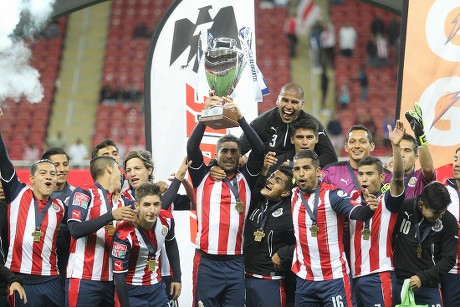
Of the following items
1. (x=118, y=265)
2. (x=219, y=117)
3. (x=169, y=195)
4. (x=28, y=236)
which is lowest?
(x=118, y=265)

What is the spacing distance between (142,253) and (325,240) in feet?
4.19

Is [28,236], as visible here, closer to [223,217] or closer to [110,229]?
[110,229]

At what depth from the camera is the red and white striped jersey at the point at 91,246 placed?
6.07 metres

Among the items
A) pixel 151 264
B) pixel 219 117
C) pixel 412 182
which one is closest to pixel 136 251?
pixel 151 264

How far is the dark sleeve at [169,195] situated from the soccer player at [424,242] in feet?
5.41

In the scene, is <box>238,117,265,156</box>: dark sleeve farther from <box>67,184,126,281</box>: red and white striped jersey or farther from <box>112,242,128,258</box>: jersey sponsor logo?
<box>112,242,128,258</box>: jersey sponsor logo

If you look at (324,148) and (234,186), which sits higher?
(324,148)

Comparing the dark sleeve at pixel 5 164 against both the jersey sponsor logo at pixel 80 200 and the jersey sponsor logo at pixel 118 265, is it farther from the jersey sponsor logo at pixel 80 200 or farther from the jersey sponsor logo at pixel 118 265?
the jersey sponsor logo at pixel 118 265

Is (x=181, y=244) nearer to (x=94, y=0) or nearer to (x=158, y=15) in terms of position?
(x=94, y=0)

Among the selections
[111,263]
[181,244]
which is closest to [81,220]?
[111,263]

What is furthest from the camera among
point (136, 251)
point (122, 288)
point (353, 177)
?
point (353, 177)

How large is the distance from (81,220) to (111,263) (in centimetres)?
40

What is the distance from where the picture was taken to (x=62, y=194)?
6.70m

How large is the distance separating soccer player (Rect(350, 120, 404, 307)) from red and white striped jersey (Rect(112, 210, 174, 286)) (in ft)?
4.58
